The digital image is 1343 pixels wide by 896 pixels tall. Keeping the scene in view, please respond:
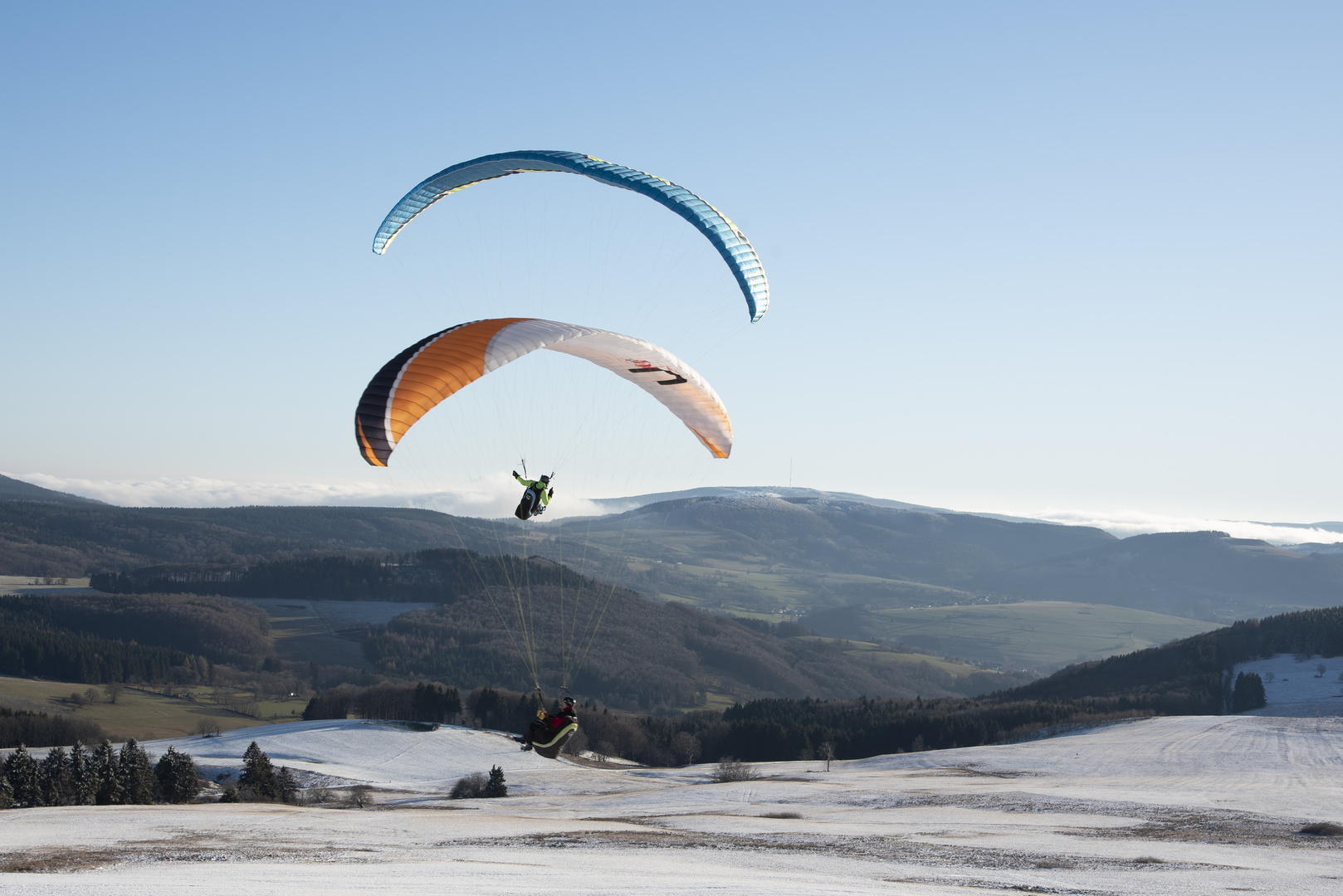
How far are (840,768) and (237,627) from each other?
155 meters

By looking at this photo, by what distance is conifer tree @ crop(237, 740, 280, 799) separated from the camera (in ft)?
200

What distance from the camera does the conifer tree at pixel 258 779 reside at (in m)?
61.0

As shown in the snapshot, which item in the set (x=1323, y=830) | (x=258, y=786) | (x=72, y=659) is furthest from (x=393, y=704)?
(x=1323, y=830)

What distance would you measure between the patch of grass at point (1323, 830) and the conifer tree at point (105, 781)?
56.8 metres

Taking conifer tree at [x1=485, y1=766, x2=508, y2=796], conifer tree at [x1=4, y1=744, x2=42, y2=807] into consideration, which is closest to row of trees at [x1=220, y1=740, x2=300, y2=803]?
conifer tree at [x1=4, y1=744, x2=42, y2=807]

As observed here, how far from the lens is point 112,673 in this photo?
152375 millimetres

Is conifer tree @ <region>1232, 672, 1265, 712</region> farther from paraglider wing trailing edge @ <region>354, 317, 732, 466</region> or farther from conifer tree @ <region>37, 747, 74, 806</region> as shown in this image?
paraglider wing trailing edge @ <region>354, 317, 732, 466</region>

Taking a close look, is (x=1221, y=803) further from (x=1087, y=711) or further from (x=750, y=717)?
(x=750, y=717)

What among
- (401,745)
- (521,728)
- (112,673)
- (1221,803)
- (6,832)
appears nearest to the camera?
(6,832)

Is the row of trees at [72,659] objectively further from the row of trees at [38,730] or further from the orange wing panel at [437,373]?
the orange wing panel at [437,373]

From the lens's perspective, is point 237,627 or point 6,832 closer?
point 6,832

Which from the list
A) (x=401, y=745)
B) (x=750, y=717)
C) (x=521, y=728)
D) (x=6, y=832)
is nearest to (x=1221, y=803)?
(x=6, y=832)

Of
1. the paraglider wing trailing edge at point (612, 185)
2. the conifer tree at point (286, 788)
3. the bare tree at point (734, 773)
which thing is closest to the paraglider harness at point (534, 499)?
the paraglider wing trailing edge at point (612, 185)

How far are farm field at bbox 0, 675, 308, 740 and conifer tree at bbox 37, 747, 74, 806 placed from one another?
5919 cm
